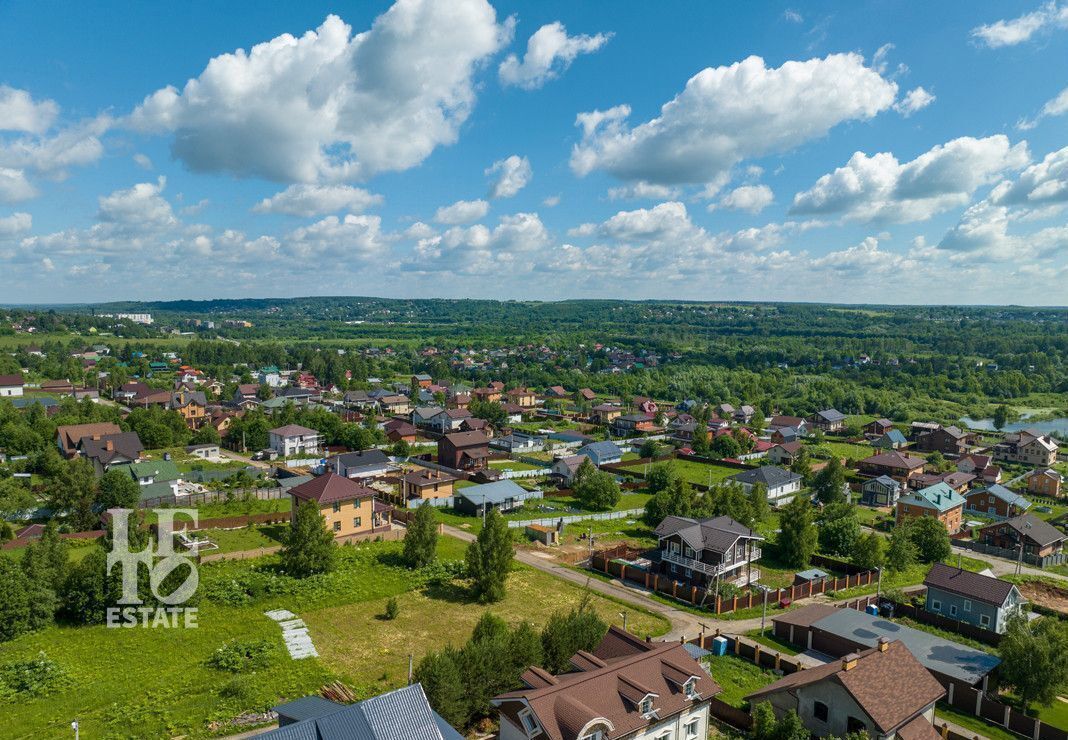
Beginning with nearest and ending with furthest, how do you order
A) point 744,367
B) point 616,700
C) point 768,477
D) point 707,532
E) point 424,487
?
point 616,700, point 707,532, point 424,487, point 768,477, point 744,367

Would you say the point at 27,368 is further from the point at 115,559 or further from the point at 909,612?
the point at 909,612

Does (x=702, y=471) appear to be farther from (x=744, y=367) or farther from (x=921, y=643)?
(x=744, y=367)

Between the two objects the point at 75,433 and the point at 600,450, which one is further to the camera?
the point at 600,450

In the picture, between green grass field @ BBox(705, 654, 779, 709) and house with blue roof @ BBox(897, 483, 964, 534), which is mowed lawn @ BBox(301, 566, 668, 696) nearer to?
green grass field @ BBox(705, 654, 779, 709)

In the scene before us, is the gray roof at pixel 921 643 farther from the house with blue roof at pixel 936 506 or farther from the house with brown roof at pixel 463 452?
the house with brown roof at pixel 463 452

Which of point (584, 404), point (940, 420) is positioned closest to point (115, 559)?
point (584, 404)

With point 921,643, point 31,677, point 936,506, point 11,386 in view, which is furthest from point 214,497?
point 11,386

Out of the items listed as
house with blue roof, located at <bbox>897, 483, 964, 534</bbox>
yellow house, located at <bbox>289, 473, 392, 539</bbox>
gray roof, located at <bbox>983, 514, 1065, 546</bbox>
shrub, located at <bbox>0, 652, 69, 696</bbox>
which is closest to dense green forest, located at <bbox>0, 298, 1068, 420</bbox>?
house with blue roof, located at <bbox>897, 483, 964, 534</bbox>
